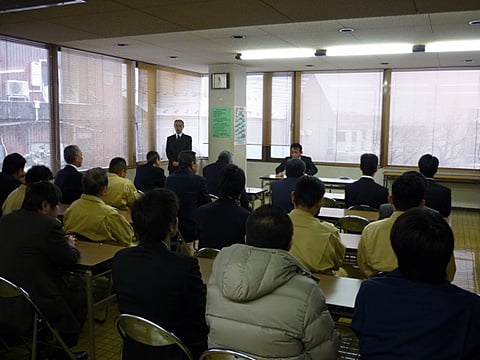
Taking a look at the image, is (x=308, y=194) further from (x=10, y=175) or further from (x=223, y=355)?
(x=10, y=175)

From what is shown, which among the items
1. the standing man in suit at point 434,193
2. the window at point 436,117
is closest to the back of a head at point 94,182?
the standing man in suit at point 434,193

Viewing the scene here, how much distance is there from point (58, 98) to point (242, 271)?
18.7 ft

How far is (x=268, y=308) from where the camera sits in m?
1.59

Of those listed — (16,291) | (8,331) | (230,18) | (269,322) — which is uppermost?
(230,18)

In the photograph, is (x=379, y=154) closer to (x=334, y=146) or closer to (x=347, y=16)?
(x=334, y=146)

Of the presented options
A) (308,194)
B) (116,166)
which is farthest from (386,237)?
(116,166)

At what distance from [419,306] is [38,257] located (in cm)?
198

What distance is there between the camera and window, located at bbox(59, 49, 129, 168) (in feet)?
21.7

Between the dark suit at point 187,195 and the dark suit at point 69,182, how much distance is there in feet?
3.08

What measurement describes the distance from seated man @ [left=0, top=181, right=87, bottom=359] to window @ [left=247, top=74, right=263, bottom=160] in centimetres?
742

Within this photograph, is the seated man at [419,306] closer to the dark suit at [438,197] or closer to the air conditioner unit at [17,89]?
the dark suit at [438,197]

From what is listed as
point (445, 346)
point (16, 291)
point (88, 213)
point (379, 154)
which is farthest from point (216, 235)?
point (379, 154)

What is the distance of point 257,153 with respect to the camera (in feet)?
32.6

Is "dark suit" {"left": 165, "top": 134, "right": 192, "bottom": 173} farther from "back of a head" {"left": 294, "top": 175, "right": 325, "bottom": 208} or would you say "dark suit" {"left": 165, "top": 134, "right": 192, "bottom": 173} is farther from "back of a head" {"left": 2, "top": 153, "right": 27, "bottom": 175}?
"back of a head" {"left": 294, "top": 175, "right": 325, "bottom": 208}
